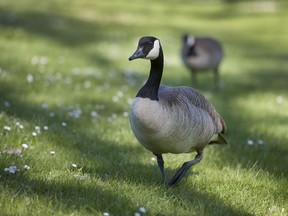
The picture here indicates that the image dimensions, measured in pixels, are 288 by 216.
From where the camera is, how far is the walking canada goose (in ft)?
37.7

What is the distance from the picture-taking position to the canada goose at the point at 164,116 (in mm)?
4340

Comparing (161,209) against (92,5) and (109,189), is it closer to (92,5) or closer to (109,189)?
(109,189)

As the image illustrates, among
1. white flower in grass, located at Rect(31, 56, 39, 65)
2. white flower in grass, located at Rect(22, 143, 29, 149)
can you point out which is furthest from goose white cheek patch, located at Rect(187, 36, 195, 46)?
white flower in grass, located at Rect(22, 143, 29, 149)

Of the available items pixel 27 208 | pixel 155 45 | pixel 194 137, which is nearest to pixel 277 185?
pixel 194 137

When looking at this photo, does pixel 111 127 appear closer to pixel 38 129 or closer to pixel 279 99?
pixel 38 129

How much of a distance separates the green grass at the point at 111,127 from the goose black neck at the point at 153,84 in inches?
32.8

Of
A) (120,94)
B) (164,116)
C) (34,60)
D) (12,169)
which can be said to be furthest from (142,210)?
(34,60)

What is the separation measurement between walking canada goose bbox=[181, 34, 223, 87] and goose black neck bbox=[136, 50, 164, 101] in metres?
6.85

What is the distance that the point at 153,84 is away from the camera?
14.9 feet

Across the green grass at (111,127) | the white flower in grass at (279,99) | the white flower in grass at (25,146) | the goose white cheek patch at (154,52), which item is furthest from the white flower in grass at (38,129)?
the white flower in grass at (279,99)

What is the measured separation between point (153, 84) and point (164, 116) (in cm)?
33

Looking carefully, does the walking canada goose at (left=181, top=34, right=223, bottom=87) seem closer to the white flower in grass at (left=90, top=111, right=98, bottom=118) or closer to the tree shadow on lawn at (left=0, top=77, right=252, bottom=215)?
the white flower in grass at (left=90, top=111, right=98, bottom=118)

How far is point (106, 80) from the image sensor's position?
433 inches

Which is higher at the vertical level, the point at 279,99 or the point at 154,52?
the point at 154,52
